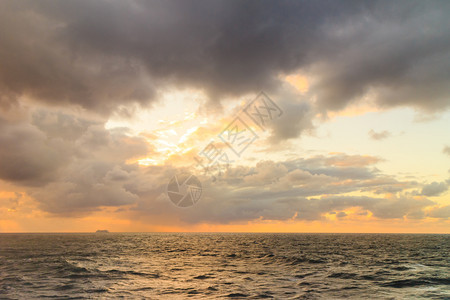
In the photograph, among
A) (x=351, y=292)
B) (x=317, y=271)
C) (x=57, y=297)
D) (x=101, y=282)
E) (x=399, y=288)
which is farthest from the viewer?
(x=317, y=271)

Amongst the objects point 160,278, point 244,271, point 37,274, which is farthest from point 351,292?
point 37,274

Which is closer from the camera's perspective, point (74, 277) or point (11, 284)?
point (11, 284)

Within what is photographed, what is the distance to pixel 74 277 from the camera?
107 ft

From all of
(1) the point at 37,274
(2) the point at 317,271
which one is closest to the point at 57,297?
(1) the point at 37,274

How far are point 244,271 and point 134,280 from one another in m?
14.2

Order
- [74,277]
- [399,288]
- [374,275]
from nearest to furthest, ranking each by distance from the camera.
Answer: [399,288], [74,277], [374,275]

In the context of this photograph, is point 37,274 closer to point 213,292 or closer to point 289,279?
point 213,292

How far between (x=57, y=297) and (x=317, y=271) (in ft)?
97.8

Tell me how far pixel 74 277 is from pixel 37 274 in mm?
5746

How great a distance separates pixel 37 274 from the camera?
3447 cm

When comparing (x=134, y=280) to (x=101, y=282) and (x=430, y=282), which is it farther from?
(x=430, y=282)

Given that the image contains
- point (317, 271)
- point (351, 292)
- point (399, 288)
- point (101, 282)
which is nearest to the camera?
point (351, 292)

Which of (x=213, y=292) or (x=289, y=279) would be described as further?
(x=289, y=279)

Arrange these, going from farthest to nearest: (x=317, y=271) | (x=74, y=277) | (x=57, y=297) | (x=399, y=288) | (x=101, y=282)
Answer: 1. (x=317, y=271)
2. (x=74, y=277)
3. (x=101, y=282)
4. (x=399, y=288)
5. (x=57, y=297)
